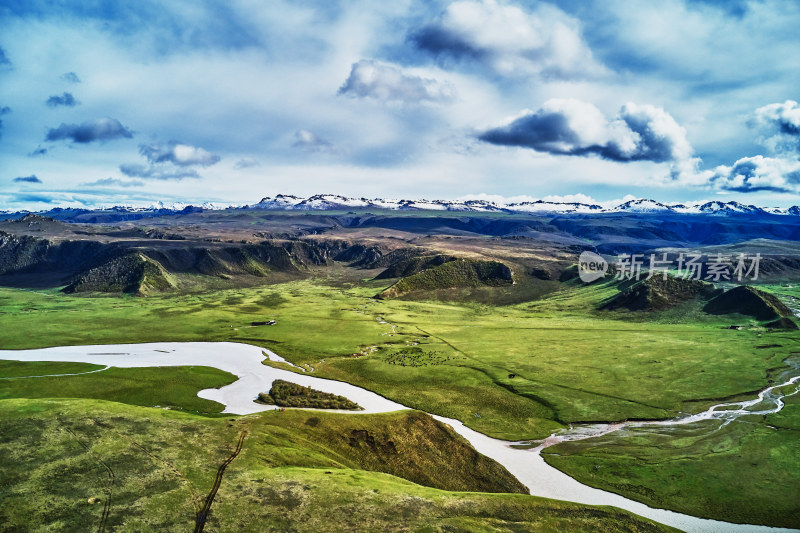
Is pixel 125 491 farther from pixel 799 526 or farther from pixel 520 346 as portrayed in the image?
pixel 520 346

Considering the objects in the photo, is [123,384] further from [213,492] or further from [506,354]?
[506,354]

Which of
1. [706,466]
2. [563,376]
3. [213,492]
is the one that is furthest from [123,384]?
[706,466]

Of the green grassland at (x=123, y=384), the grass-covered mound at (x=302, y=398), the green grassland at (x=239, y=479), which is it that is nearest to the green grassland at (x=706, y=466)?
the green grassland at (x=239, y=479)

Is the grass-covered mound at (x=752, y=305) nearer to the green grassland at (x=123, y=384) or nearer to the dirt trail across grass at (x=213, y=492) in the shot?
the green grassland at (x=123, y=384)

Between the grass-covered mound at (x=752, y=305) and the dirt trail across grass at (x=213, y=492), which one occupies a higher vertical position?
the grass-covered mound at (x=752, y=305)

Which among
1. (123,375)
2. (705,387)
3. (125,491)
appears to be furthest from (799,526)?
(123,375)

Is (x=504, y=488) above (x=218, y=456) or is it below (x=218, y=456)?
below
